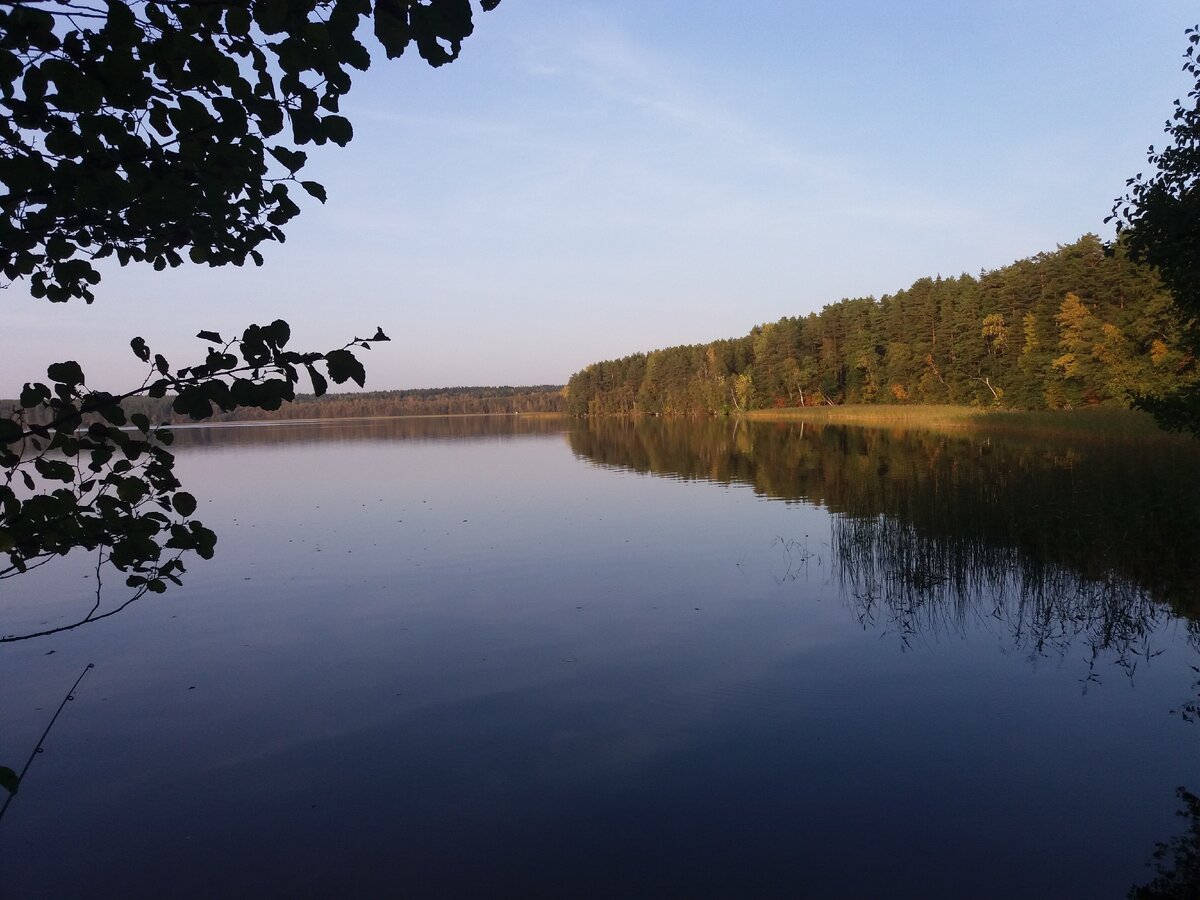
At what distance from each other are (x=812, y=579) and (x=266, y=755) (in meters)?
10.1

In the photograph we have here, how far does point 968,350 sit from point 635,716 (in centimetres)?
7775

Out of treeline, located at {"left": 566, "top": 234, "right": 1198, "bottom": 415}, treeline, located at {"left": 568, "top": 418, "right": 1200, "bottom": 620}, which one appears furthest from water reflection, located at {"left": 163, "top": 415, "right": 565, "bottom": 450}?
treeline, located at {"left": 568, "top": 418, "right": 1200, "bottom": 620}

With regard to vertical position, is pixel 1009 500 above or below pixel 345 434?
below

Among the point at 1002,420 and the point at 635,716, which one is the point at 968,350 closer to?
the point at 1002,420

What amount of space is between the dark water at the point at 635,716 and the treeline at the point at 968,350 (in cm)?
563

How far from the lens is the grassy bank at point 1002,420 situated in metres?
41.0

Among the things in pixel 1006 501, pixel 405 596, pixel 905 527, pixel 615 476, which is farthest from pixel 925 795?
pixel 615 476

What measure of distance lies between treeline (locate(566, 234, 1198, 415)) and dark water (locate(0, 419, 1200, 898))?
5.63 m

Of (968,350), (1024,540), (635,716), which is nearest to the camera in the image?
(635,716)

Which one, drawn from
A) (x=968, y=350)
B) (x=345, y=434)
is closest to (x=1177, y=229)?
(x=968, y=350)

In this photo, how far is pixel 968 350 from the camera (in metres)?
76.2

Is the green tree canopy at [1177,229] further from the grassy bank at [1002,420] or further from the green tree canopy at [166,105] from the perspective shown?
the grassy bank at [1002,420]

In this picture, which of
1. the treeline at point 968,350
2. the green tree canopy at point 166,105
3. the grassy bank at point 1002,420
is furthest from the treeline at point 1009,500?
the green tree canopy at point 166,105

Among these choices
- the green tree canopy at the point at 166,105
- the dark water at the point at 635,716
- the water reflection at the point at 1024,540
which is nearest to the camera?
the green tree canopy at the point at 166,105
